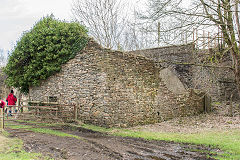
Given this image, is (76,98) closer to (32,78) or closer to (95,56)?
(95,56)

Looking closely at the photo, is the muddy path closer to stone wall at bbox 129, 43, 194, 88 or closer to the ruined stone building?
the ruined stone building

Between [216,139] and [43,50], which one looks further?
[43,50]

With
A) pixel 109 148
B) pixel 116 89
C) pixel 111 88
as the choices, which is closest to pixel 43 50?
pixel 111 88

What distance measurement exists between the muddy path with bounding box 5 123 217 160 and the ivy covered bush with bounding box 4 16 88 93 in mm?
4921

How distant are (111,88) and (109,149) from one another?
4.17m

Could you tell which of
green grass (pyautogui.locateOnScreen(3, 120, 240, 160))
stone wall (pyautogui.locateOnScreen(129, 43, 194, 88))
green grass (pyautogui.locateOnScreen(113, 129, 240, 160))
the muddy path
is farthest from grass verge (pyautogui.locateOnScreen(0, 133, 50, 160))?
stone wall (pyautogui.locateOnScreen(129, 43, 194, 88))

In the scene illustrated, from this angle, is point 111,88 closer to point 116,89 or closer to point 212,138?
point 116,89

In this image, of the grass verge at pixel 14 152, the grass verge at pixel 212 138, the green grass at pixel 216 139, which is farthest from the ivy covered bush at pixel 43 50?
the grass verge at pixel 14 152

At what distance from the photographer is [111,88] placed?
10.6 m

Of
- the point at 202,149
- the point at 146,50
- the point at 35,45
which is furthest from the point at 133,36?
the point at 202,149

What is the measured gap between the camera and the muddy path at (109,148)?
20.0ft

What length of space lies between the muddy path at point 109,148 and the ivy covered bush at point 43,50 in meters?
4.92

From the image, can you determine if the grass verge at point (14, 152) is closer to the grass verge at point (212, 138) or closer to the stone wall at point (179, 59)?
the grass verge at point (212, 138)

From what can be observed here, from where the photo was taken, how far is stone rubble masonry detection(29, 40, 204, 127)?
34.8 feet
